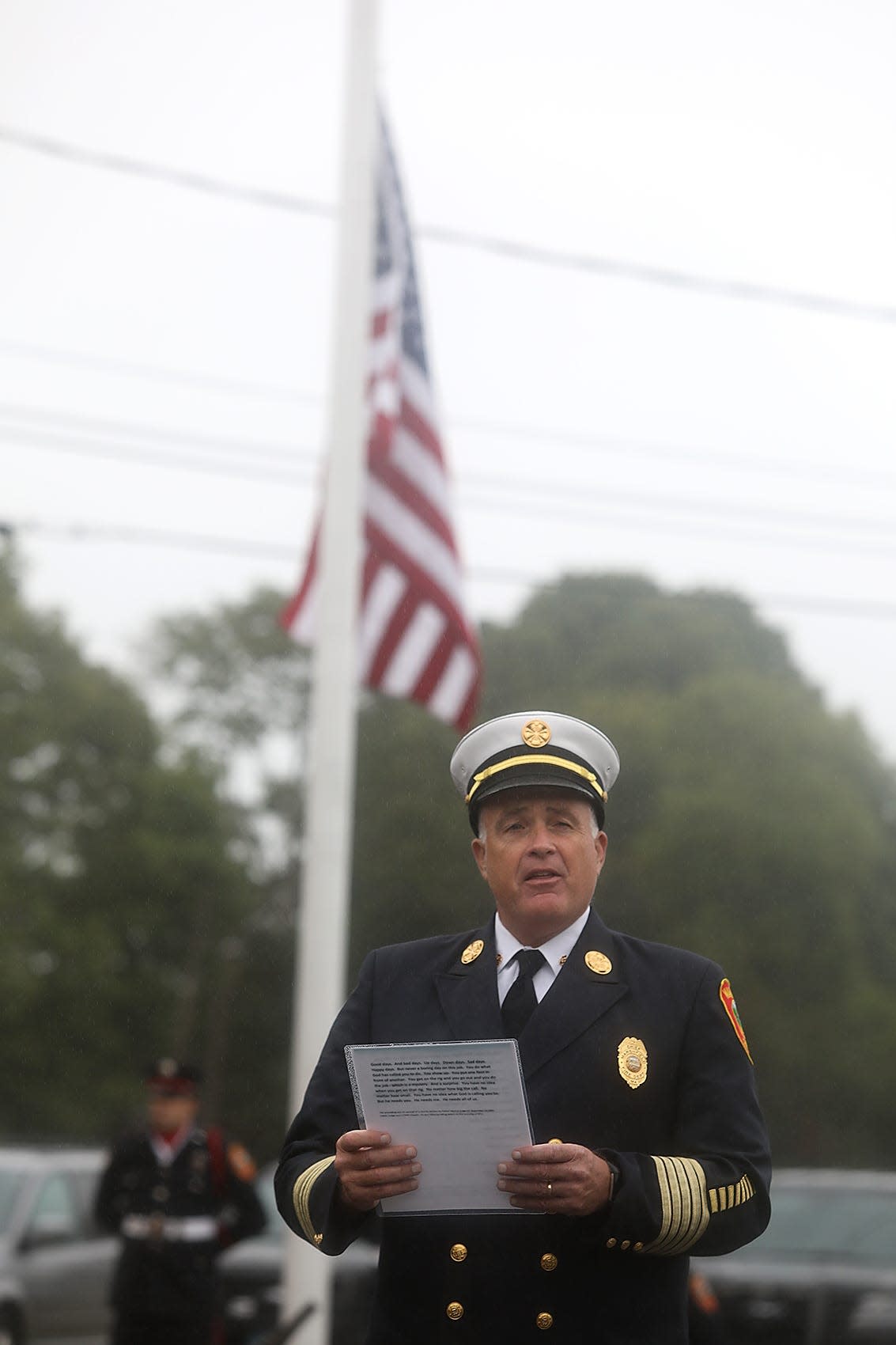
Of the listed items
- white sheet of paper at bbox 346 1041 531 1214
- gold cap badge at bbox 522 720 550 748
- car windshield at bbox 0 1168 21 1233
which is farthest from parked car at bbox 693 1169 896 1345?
white sheet of paper at bbox 346 1041 531 1214

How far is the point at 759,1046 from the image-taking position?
27250mm

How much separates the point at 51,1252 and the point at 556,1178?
9.51 meters

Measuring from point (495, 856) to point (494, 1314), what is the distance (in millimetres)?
747

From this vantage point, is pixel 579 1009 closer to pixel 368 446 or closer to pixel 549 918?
pixel 549 918

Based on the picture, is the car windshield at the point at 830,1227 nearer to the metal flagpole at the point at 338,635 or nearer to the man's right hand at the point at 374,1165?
the metal flagpole at the point at 338,635

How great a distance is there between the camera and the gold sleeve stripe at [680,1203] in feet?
8.71

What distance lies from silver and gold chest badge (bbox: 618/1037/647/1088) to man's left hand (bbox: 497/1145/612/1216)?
270mm

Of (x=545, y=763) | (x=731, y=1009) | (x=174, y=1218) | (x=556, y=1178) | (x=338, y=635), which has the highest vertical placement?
(x=338, y=635)

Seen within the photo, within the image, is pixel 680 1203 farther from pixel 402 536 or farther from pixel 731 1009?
pixel 402 536

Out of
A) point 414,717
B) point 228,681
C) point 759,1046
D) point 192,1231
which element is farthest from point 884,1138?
point 192,1231

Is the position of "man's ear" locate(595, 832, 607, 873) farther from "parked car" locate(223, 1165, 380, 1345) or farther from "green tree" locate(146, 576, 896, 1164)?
"green tree" locate(146, 576, 896, 1164)

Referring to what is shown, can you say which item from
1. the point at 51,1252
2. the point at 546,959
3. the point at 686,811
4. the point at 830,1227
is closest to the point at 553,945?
the point at 546,959

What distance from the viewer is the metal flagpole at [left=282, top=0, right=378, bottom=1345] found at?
7453mm

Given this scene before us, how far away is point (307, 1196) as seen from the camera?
2.82 m
